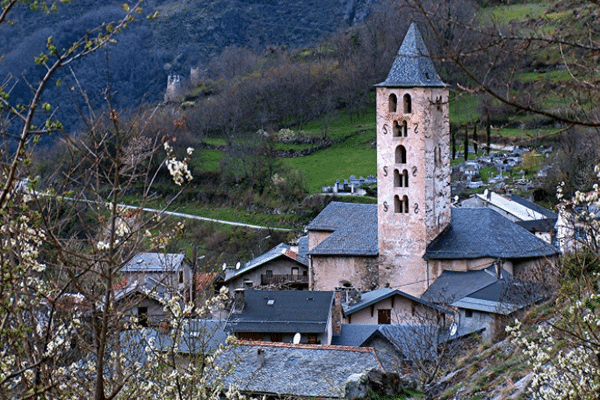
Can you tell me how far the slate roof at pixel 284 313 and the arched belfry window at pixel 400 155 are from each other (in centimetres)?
779

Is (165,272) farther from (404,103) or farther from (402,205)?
(402,205)

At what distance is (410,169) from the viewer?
3266cm

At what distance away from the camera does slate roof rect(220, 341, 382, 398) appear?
17.3m

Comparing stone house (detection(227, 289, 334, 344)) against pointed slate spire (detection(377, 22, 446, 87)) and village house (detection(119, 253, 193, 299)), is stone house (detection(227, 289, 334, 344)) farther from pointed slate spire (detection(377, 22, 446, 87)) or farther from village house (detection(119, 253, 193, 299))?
pointed slate spire (detection(377, 22, 446, 87))

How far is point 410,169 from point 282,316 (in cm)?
928

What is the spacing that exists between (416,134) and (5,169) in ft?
90.3

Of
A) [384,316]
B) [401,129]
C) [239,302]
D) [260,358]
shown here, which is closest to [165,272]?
[260,358]

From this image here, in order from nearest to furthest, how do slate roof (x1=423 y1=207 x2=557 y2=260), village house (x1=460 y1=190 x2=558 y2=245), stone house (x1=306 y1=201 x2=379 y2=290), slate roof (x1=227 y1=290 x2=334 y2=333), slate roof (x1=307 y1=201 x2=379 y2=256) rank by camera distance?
1. slate roof (x1=227 y1=290 x2=334 y2=333)
2. slate roof (x1=423 y1=207 x2=557 y2=260)
3. stone house (x1=306 y1=201 x2=379 y2=290)
4. slate roof (x1=307 y1=201 x2=379 y2=256)
5. village house (x1=460 y1=190 x2=558 y2=245)

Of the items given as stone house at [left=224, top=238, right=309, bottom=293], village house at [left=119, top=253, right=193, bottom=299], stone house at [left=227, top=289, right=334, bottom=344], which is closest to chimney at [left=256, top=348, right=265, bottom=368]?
village house at [left=119, top=253, right=193, bottom=299]

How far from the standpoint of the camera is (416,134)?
32.4 metres

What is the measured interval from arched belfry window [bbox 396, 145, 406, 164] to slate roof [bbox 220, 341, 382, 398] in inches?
575

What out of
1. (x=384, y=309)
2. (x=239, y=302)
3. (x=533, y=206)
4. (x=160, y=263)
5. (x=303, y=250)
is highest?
(x=160, y=263)

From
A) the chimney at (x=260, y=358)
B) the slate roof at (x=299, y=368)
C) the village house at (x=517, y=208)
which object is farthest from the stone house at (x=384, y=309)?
the village house at (x=517, y=208)

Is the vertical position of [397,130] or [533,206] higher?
[397,130]
